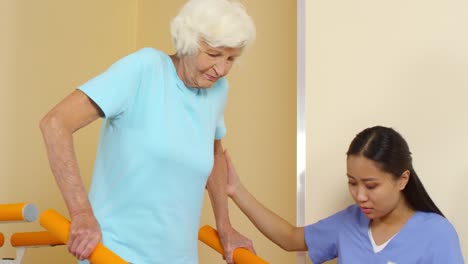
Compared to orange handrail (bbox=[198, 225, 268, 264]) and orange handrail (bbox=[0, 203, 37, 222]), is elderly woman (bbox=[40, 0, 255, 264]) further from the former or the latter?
orange handrail (bbox=[0, 203, 37, 222])

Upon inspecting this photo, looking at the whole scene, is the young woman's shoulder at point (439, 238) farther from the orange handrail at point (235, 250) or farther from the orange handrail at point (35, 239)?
the orange handrail at point (35, 239)

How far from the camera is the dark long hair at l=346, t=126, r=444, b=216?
1.62 m

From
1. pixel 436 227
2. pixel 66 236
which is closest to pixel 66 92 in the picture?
pixel 66 236

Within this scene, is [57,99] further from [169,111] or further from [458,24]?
[458,24]

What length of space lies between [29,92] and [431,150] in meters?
1.66

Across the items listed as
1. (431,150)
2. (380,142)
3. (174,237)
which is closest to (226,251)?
(174,237)

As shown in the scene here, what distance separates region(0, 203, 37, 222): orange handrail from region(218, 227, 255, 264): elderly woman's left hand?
19.9 inches

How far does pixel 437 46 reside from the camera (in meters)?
1.82

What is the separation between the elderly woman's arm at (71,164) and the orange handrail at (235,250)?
465mm

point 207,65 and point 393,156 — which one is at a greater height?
point 207,65

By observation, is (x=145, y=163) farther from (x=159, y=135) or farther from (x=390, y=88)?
(x=390, y=88)

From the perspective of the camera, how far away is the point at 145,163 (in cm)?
146

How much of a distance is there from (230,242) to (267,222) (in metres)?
0.16

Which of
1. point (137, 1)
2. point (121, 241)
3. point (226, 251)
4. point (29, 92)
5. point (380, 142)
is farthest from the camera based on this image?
point (137, 1)
